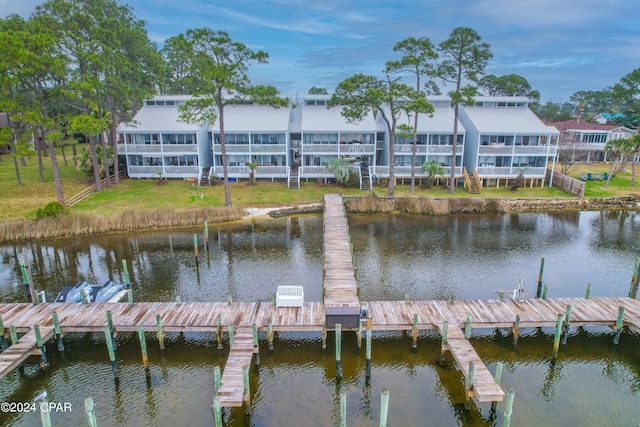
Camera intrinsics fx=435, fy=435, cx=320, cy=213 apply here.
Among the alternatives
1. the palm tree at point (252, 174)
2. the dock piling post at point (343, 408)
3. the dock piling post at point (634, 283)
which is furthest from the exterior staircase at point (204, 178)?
the dock piling post at point (634, 283)

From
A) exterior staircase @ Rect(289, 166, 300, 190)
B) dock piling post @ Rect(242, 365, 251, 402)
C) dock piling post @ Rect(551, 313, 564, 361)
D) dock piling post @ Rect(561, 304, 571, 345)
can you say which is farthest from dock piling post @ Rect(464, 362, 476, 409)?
exterior staircase @ Rect(289, 166, 300, 190)

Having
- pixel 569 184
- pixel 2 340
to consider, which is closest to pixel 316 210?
pixel 2 340

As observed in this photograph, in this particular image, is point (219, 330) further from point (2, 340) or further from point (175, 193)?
point (175, 193)

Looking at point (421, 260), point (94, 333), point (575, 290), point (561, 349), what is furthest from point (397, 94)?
point (94, 333)

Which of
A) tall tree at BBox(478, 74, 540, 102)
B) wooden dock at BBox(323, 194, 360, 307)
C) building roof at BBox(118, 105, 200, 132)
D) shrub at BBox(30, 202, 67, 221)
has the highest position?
tall tree at BBox(478, 74, 540, 102)

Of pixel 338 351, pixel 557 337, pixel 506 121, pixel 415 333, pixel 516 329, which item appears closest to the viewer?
pixel 338 351

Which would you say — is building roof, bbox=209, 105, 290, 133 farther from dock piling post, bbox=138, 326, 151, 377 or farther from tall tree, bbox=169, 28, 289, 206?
dock piling post, bbox=138, 326, 151, 377

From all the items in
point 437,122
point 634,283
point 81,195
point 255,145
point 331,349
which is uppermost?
point 437,122
